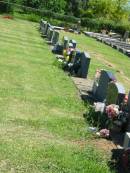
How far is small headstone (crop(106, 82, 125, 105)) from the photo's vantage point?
13.2m

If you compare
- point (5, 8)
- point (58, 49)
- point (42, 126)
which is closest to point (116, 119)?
point (42, 126)

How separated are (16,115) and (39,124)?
0.81 m

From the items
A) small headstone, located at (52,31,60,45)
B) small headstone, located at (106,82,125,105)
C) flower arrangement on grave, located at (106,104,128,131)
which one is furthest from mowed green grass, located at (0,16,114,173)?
small headstone, located at (52,31,60,45)

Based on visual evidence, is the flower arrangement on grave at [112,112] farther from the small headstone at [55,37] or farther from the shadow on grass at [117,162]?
the small headstone at [55,37]

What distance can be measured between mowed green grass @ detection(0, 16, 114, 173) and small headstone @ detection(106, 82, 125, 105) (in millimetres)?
879

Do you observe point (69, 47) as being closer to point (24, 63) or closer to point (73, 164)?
point (24, 63)

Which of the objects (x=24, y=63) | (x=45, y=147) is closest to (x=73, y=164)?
(x=45, y=147)

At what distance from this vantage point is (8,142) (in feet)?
33.3

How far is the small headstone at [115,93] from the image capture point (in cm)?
1321

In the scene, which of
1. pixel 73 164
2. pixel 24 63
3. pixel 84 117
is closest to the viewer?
pixel 73 164

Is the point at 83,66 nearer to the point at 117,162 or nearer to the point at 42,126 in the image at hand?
the point at 42,126

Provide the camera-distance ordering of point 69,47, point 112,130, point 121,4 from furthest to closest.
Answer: point 121,4
point 69,47
point 112,130

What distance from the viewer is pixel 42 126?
11.8 meters

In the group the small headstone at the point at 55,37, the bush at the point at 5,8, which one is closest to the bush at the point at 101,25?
the bush at the point at 5,8
